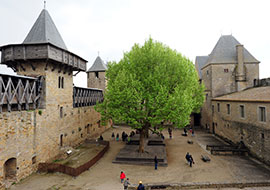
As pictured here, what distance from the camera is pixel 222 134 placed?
81.4 ft

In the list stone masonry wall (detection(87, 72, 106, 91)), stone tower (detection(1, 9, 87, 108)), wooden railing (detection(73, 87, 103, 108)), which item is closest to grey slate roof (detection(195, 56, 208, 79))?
stone masonry wall (detection(87, 72, 106, 91))

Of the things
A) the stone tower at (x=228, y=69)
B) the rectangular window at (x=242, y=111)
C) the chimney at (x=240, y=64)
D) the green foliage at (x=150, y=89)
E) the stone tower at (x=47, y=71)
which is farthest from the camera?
the stone tower at (x=228, y=69)

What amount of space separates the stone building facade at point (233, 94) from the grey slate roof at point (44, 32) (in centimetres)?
2137

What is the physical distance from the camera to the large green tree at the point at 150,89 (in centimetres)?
1400

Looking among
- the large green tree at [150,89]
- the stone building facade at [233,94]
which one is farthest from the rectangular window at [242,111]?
the large green tree at [150,89]

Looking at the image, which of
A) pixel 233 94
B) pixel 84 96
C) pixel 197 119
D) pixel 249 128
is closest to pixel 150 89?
pixel 249 128

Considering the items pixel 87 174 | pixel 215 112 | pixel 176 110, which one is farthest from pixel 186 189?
pixel 215 112

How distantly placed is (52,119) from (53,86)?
326cm

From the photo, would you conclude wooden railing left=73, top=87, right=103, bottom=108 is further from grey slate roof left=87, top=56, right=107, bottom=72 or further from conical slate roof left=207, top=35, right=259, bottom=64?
conical slate roof left=207, top=35, right=259, bottom=64

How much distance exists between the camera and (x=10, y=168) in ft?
39.1

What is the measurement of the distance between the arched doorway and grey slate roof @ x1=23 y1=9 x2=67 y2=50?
34.4 ft

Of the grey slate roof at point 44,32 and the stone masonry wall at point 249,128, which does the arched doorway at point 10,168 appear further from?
the stone masonry wall at point 249,128

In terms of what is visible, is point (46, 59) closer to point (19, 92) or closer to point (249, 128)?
point (19, 92)

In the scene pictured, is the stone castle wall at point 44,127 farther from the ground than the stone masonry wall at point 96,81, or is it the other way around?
the stone masonry wall at point 96,81
